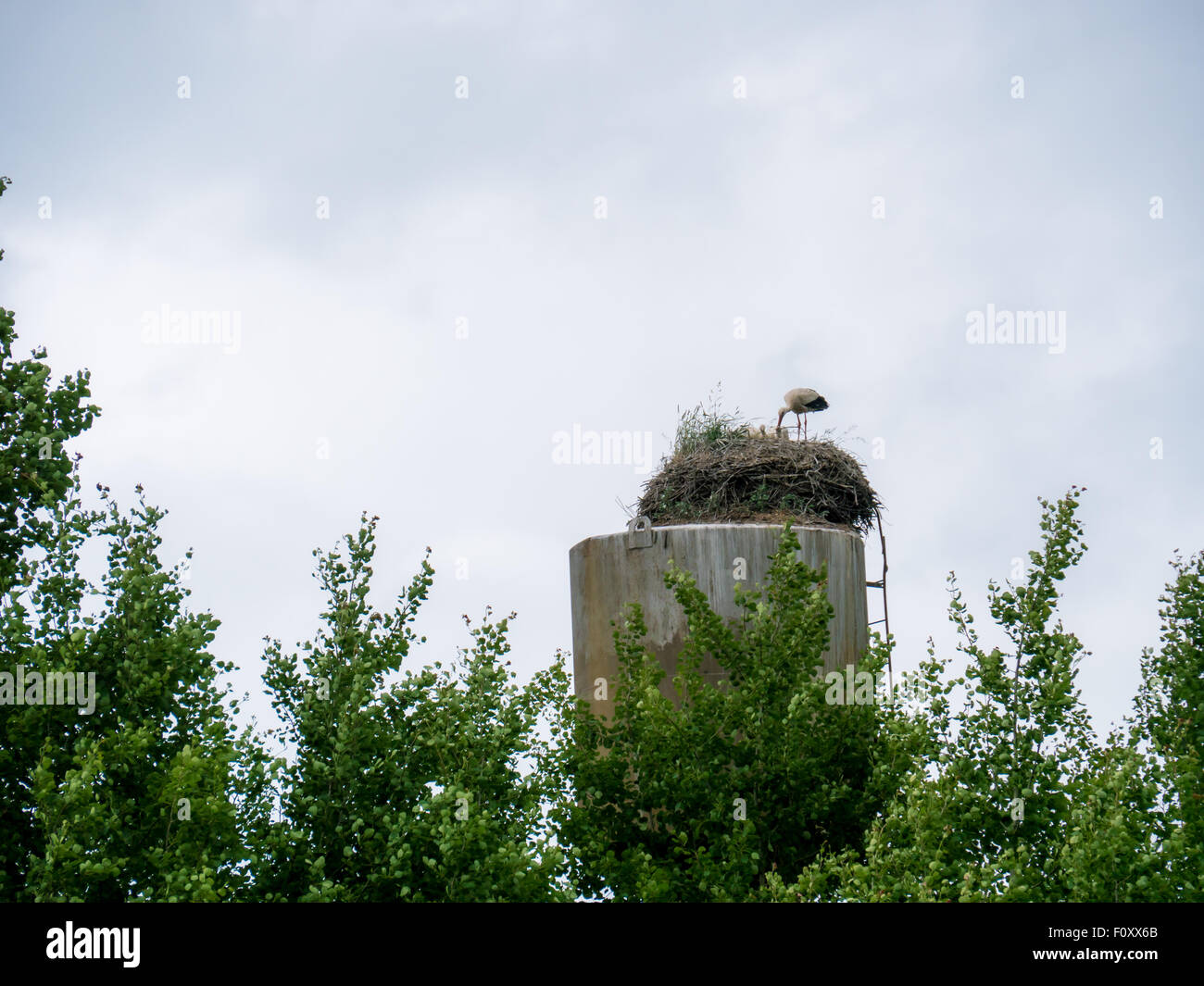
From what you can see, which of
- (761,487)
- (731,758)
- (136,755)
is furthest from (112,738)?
(761,487)

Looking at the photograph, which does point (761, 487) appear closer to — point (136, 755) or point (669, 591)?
point (669, 591)

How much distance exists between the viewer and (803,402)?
51.3 feet

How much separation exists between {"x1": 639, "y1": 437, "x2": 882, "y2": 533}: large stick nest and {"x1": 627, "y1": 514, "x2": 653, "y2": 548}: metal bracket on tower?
54 cm

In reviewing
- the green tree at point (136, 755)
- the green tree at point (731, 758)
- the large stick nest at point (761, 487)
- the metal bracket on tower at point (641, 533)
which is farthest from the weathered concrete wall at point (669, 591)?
the green tree at point (136, 755)

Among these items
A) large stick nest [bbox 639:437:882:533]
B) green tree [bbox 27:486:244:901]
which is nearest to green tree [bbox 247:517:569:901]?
→ green tree [bbox 27:486:244:901]

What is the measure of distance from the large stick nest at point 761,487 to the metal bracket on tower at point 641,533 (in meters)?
0.54

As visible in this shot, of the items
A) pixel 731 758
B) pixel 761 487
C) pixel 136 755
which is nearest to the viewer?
pixel 136 755

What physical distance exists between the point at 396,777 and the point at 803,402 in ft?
25.3

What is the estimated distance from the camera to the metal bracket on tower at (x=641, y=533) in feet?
42.1

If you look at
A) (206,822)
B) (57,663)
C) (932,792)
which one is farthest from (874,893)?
(57,663)

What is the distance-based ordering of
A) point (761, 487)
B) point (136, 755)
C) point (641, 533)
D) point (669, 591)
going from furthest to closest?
1. point (761, 487)
2. point (641, 533)
3. point (669, 591)
4. point (136, 755)

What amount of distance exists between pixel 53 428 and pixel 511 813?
237 inches
